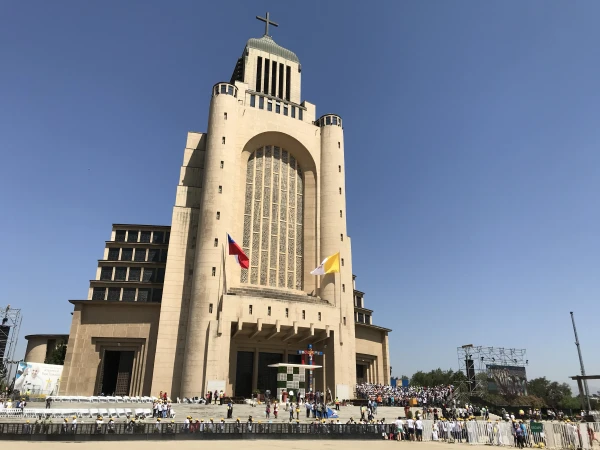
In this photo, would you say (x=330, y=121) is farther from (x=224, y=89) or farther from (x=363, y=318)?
(x=363, y=318)

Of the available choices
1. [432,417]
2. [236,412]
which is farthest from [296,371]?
[432,417]

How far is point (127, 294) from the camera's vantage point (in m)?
48.3

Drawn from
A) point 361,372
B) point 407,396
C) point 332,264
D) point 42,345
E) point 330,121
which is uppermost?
point 330,121

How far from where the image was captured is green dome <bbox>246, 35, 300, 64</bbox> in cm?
5934

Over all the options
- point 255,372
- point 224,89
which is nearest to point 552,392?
point 255,372

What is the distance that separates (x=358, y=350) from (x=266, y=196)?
2221cm

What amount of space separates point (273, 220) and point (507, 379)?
40.6 meters

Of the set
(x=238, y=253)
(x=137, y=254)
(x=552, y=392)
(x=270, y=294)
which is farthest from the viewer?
(x=552, y=392)

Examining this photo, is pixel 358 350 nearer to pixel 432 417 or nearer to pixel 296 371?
pixel 296 371

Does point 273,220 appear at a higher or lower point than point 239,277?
higher

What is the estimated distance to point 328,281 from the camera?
4797 centimetres

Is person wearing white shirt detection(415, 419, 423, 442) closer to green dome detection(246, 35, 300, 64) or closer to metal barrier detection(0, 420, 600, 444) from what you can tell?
metal barrier detection(0, 420, 600, 444)

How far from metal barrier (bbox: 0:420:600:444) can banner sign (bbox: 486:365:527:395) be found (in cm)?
3977

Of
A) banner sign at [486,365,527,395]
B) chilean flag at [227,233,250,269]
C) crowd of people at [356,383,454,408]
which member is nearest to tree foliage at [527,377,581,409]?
banner sign at [486,365,527,395]
